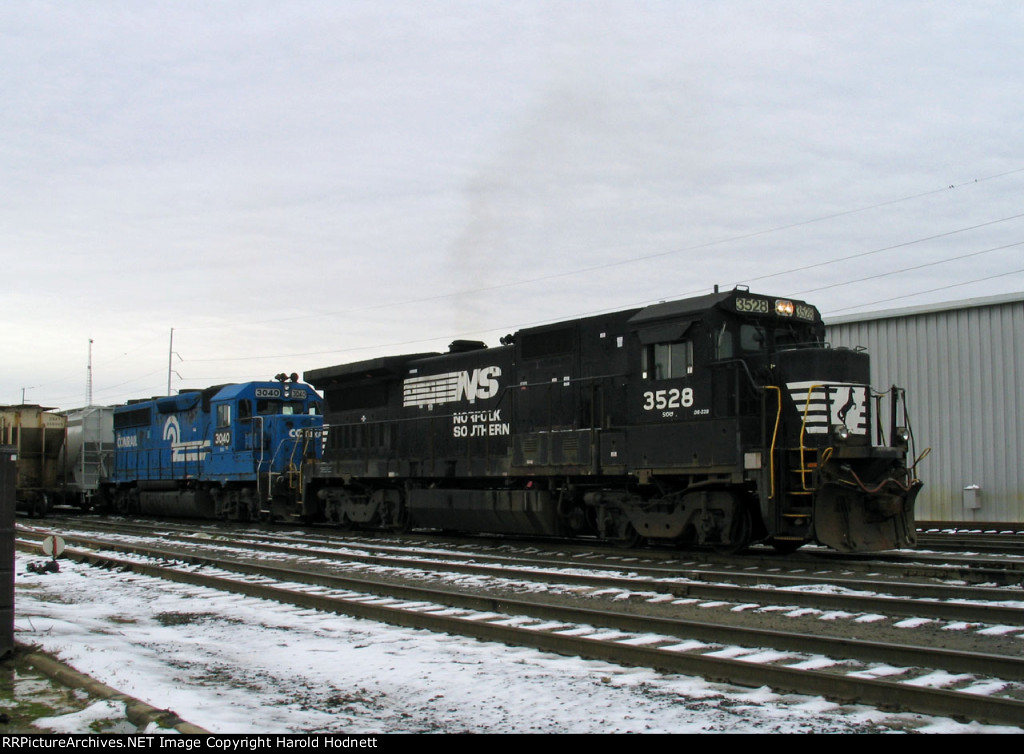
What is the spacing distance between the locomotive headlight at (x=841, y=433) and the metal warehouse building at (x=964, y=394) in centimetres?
1170

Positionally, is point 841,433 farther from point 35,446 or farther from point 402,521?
point 35,446

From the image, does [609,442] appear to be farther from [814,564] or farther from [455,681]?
[455,681]

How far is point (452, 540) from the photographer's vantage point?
16906 millimetres

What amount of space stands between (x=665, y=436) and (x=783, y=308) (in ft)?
8.10

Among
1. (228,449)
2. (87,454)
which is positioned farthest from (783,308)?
(87,454)

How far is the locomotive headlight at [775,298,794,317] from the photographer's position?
42.5ft

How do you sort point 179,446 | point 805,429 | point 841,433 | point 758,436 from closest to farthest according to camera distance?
point 841,433
point 805,429
point 758,436
point 179,446

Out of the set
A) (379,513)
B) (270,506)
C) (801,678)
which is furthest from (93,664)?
(270,506)

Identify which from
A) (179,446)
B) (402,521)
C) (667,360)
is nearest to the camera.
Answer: (667,360)

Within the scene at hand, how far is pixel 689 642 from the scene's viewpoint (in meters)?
7.01


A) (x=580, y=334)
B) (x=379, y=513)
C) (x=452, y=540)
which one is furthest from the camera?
(x=379, y=513)

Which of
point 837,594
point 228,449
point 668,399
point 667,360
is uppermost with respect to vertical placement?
point 667,360

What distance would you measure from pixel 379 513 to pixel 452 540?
8.97 feet

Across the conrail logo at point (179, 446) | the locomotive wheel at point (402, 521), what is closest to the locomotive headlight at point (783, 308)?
the locomotive wheel at point (402, 521)
